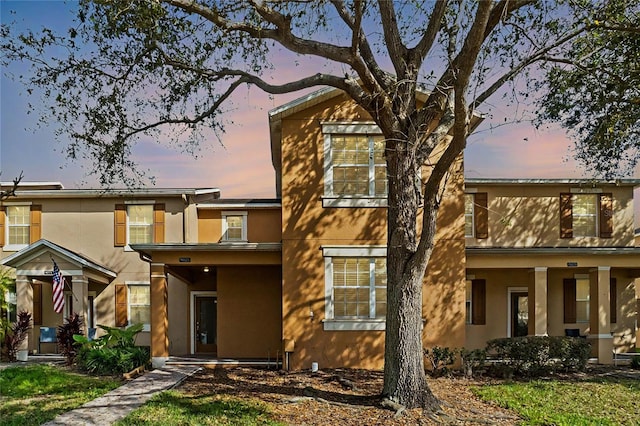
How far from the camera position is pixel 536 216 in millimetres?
18969

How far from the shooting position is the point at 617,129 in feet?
42.9

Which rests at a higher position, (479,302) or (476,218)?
(476,218)

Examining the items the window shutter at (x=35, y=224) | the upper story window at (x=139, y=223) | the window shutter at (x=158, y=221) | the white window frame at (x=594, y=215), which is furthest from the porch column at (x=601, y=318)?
the window shutter at (x=35, y=224)

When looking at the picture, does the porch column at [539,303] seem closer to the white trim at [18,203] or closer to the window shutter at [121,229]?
the window shutter at [121,229]

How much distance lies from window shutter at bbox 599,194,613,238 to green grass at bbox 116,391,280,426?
46.5 ft

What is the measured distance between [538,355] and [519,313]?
6.05 meters

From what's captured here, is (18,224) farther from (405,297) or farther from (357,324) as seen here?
(405,297)

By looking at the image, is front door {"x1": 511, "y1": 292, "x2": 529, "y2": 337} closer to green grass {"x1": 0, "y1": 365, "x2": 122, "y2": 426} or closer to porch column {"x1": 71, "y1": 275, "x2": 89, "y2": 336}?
green grass {"x1": 0, "y1": 365, "x2": 122, "y2": 426}

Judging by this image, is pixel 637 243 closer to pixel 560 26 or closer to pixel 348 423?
pixel 560 26

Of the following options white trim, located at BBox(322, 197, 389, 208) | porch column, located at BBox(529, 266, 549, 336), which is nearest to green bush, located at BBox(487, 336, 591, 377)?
porch column, located at BBox(529, 266, 549, 336)

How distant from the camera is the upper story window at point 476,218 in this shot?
61.2 feet

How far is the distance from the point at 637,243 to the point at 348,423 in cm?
1906

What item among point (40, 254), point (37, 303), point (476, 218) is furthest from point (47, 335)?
point (476, 218)

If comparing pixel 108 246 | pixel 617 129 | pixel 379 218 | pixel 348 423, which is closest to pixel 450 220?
pixel 379 218
